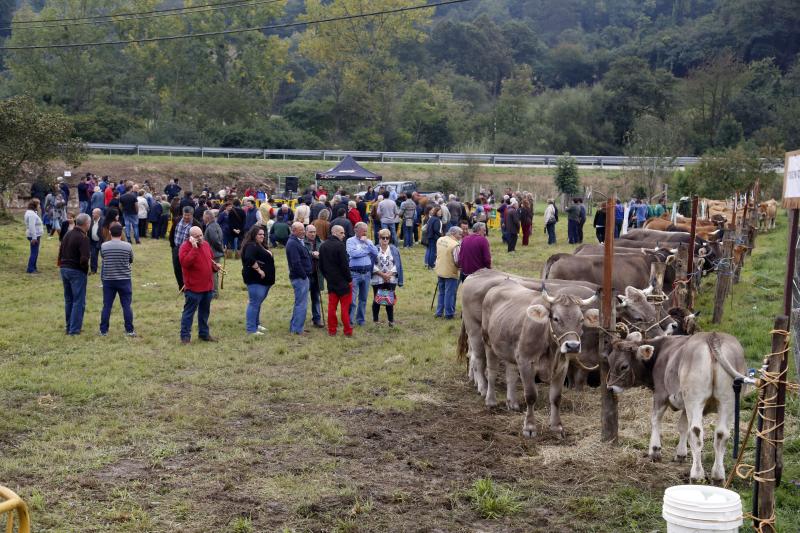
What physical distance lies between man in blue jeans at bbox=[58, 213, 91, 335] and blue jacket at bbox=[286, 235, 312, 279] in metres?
3.25

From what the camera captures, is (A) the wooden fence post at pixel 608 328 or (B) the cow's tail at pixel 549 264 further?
(B) the cow's tail at pixel 549 264

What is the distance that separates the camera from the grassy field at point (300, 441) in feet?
24.5

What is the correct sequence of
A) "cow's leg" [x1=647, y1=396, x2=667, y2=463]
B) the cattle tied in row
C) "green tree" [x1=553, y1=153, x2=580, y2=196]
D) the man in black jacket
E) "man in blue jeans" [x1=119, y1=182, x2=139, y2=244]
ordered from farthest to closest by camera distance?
"green tree" [x1=553, y1=153, x2=580, y2=196] < "man in blue jeans" [x1=119, y1=182, x2=139, y2=244] < the man in black jacket < the cattle tied in row < "cow's leg" [x1=647, y1=396, x2=667, y2=463]

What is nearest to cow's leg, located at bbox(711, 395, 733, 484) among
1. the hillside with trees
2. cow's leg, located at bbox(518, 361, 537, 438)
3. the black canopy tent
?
cow's leg, located at bbox(518, 361, 537, 438)

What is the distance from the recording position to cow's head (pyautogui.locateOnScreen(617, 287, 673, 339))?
10211 mm

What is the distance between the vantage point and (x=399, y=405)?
10.8m

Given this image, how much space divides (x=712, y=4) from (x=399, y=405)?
101m

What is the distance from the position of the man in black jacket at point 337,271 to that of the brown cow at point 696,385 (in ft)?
20.7

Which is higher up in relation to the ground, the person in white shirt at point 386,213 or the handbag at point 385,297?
the person in white shirt at point 386,213

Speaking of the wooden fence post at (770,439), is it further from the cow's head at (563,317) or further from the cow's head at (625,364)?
the cow's head at (563,317)

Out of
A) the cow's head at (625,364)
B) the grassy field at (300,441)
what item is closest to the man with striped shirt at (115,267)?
the grassy field at (300,441)

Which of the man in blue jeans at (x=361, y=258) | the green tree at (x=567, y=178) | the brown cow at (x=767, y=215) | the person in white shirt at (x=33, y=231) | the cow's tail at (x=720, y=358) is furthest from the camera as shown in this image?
the green tree at (x=567, y=178)

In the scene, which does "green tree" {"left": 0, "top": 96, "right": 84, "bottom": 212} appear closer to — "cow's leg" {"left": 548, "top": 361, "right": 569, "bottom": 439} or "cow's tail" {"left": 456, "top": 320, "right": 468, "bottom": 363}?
"cow's tail" {"left": 456, "top": 320, "right": 468, "bottom": 363}

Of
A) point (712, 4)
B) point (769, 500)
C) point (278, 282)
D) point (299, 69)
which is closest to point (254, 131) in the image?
point (299, 69)
